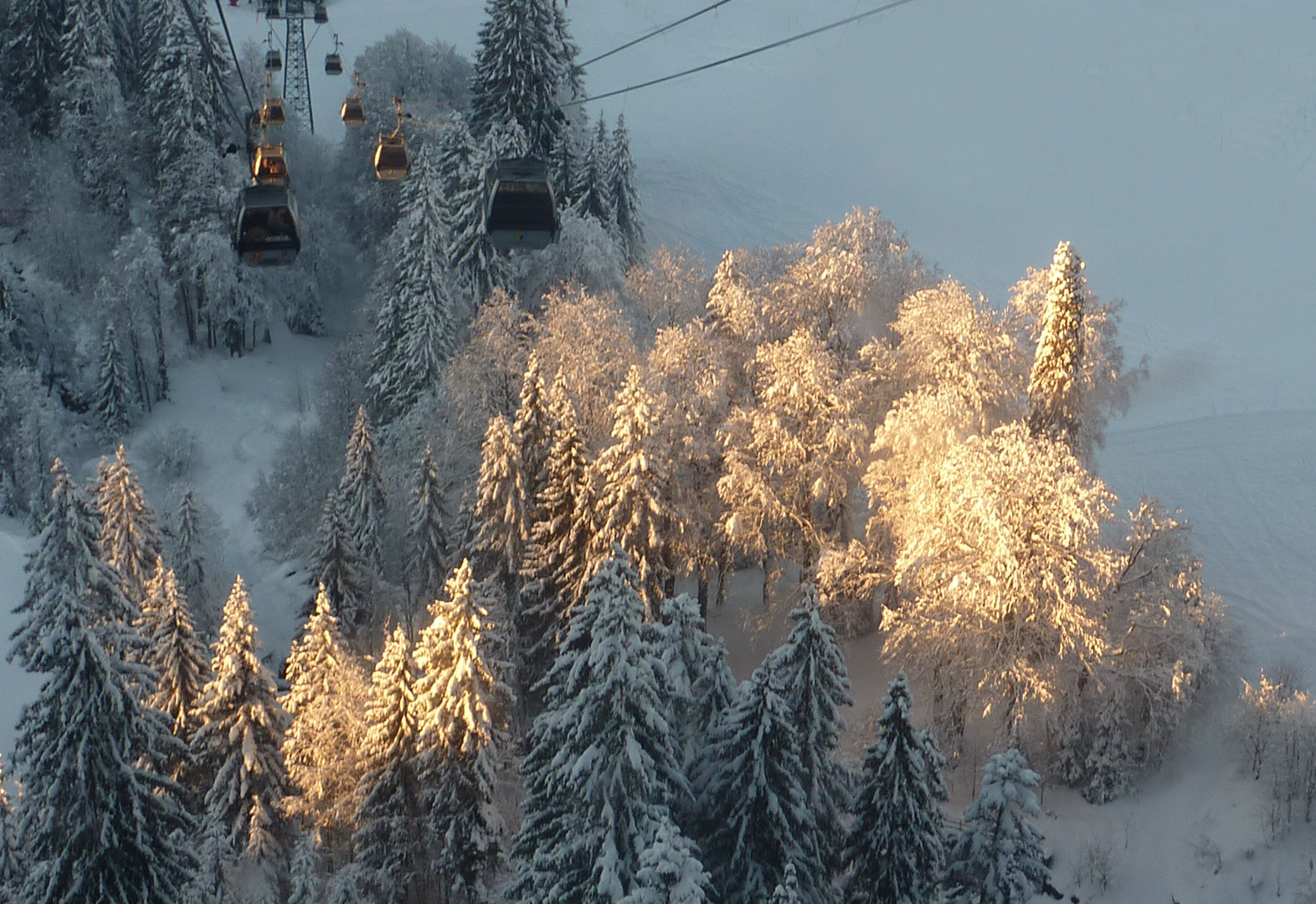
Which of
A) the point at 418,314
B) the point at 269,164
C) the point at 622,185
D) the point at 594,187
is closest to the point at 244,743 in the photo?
the point at 269,164

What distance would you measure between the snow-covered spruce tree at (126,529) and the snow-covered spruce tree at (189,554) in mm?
2537

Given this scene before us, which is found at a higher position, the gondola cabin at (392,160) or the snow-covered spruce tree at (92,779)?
the gondola cabin at (392,160)

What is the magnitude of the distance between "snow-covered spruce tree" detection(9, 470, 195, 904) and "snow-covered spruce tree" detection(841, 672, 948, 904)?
15.3 m

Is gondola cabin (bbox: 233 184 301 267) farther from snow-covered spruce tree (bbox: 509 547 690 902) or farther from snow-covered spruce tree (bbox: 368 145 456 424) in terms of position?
snow-covered spruce tree (bbox: 368 145 456 424)

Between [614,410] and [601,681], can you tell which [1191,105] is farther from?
[601,681]

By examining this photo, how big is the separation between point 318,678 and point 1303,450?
135 ft

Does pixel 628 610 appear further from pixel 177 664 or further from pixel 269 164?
pixel 269 164

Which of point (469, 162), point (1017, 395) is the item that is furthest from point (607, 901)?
point (469, 162)

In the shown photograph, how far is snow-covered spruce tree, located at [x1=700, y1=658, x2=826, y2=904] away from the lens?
25.2 metres

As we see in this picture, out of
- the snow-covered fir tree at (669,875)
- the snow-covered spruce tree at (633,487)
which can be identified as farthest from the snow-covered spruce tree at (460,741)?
the snow-covered fir tree at (669,875)

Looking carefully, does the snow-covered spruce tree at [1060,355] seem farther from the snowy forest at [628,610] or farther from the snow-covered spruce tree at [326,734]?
the snow-covered spruce tree at [326,734]

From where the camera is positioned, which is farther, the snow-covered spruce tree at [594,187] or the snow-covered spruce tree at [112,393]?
the snow-covered spruce tree at [112,393]

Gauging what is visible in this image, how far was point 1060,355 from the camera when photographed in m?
33.3

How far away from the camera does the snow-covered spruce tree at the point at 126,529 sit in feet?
138
